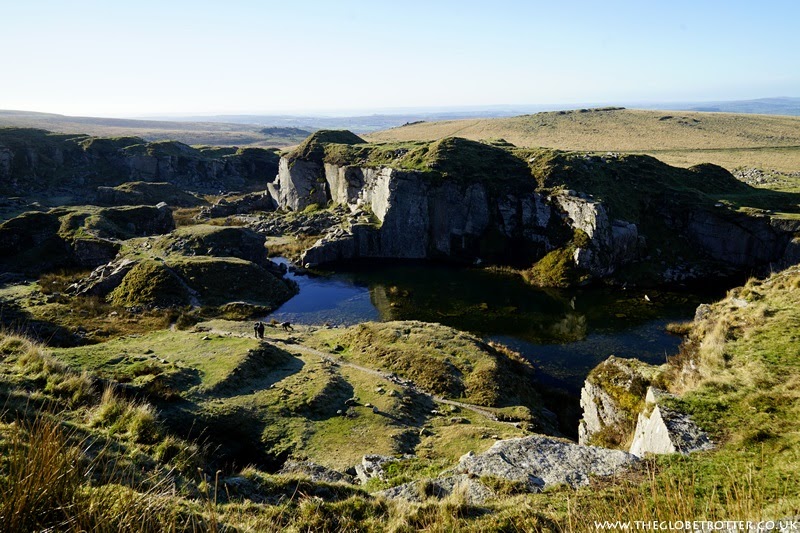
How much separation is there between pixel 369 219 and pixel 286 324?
39637 mm

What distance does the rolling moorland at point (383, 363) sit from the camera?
8172 mm

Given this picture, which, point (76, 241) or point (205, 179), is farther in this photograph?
point (205, 179)

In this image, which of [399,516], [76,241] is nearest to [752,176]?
[399,516]

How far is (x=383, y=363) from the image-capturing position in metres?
32.6

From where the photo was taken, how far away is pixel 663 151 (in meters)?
128

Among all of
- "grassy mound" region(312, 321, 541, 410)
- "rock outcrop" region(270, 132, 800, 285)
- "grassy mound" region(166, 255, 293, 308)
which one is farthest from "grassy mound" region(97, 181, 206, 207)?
"grassy mound" region(312, 321, 541, 410)

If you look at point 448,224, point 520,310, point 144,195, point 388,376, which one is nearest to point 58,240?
point 144,195

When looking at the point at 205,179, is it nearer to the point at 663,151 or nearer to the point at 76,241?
the point at 76,241

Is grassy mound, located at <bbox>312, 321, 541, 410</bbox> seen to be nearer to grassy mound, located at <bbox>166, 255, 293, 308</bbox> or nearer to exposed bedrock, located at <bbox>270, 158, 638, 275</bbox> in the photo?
grassy mound, located at <bbox>166, 255, 293, 308</bbox>

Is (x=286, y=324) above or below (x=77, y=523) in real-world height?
below

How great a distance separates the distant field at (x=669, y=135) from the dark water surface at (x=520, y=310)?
7259cm

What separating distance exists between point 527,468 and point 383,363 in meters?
20.4

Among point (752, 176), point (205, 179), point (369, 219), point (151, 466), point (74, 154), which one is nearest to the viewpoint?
point (151, 466)

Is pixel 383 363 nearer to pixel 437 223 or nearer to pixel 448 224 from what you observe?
pixel 448 224
